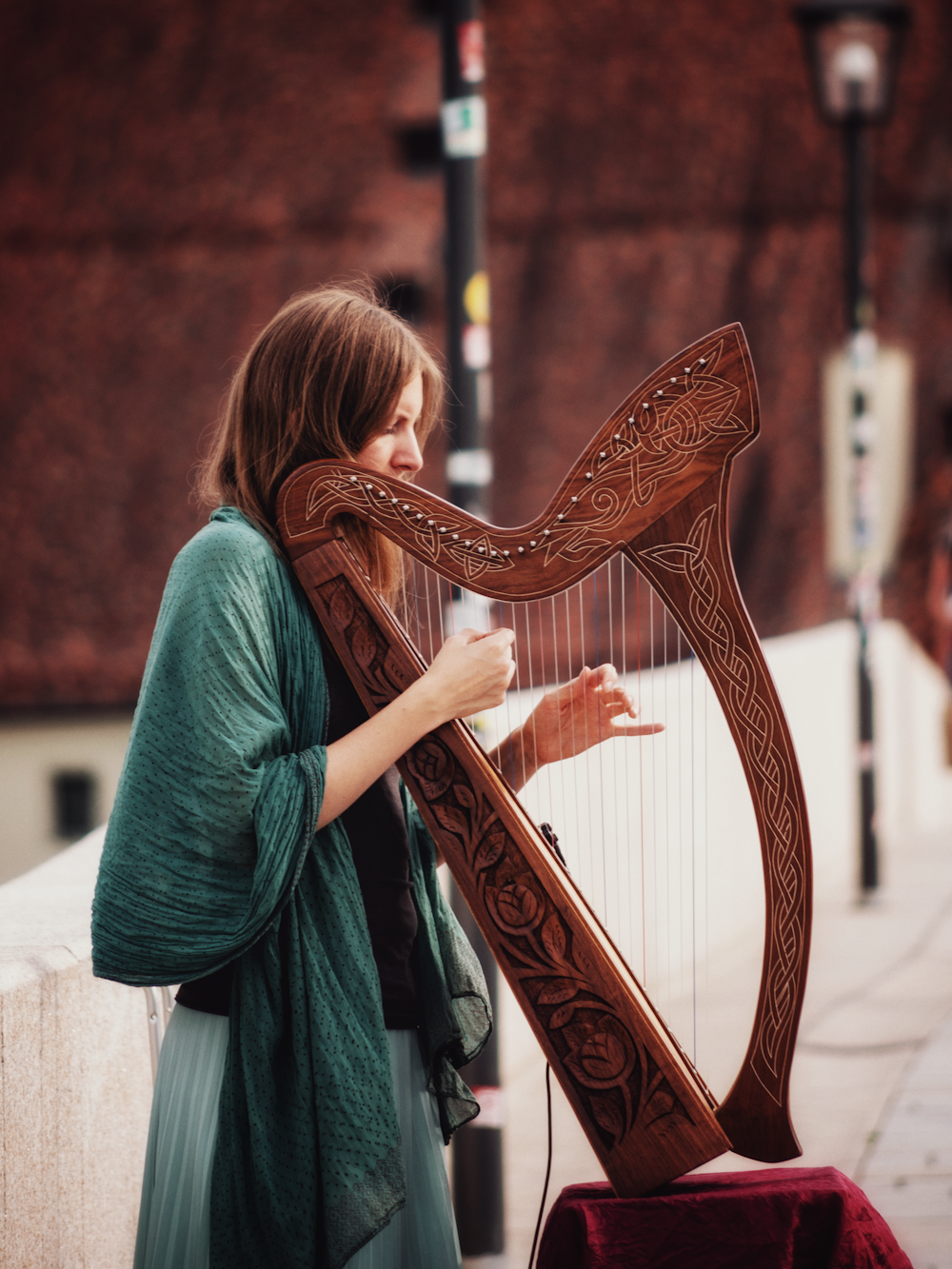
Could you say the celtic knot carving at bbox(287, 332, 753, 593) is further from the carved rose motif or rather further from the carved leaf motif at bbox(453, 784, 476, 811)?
the carved rose motif

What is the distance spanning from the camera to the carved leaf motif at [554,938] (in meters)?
1.77

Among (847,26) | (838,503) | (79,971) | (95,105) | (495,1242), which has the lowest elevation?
(495,1242)

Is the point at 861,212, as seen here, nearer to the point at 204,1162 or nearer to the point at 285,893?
the point at 285,893

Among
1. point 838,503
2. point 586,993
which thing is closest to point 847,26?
point 838,503

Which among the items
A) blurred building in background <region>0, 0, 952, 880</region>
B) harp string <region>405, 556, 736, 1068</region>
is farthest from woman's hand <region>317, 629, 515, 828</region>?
blurred building in background <region>0, 0, 952, 880</region>

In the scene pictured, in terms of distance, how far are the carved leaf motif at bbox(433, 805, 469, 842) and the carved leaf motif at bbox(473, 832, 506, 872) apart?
23mm

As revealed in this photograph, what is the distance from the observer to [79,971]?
2.18 m

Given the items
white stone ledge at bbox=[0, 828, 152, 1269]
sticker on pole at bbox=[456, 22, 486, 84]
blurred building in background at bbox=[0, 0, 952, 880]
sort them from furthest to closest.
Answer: blurred building in background at bbox=[0, 0, 952, 880] → sticker on pole at bbox=[456, 22, 486, 84] → white stone ledge at bbox=[0, 828, 152, 1269]

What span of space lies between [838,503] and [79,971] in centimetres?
715

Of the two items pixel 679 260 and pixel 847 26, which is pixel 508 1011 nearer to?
pixel 847 26

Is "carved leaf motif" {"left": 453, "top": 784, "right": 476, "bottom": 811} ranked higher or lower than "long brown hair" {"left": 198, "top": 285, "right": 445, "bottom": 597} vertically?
lower

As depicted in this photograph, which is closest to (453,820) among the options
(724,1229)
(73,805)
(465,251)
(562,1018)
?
(562,1018)

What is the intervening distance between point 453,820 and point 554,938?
0.19m

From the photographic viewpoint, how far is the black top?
1771mm
